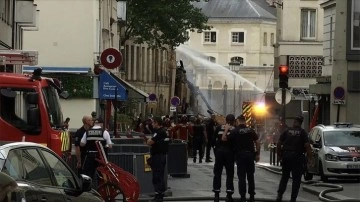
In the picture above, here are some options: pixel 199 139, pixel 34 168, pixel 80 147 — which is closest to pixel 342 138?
pixel 80 147

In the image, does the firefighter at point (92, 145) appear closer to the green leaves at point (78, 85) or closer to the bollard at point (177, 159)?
the bollard at point (177, 159)

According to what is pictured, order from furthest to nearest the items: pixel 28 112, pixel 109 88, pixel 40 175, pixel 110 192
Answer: pixel 109 88, pixel 28 112, pixel 110 192, pixel 40 175

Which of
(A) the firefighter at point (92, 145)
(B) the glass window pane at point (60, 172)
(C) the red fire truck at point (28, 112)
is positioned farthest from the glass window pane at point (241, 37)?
(B) the glass window pane at point (60, 172)

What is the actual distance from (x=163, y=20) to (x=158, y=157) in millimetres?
46256

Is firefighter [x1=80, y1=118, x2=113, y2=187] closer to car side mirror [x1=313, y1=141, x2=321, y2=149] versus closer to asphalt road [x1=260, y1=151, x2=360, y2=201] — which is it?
asphalt road [x1=260, y1=151, x2=360, y2=201]

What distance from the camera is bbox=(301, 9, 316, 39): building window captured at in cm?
6900

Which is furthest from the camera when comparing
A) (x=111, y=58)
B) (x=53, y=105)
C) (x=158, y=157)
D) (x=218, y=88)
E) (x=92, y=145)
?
(x=218, y=88)

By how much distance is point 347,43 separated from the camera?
46.5 m

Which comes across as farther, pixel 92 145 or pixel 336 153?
pixel 336 153

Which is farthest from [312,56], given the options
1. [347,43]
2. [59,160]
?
[59,160]

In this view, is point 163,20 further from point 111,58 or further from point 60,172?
point 60,172

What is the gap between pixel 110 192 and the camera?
2052cm

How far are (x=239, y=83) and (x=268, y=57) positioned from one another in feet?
92.3

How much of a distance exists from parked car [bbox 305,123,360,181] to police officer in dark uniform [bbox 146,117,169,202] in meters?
10.1
